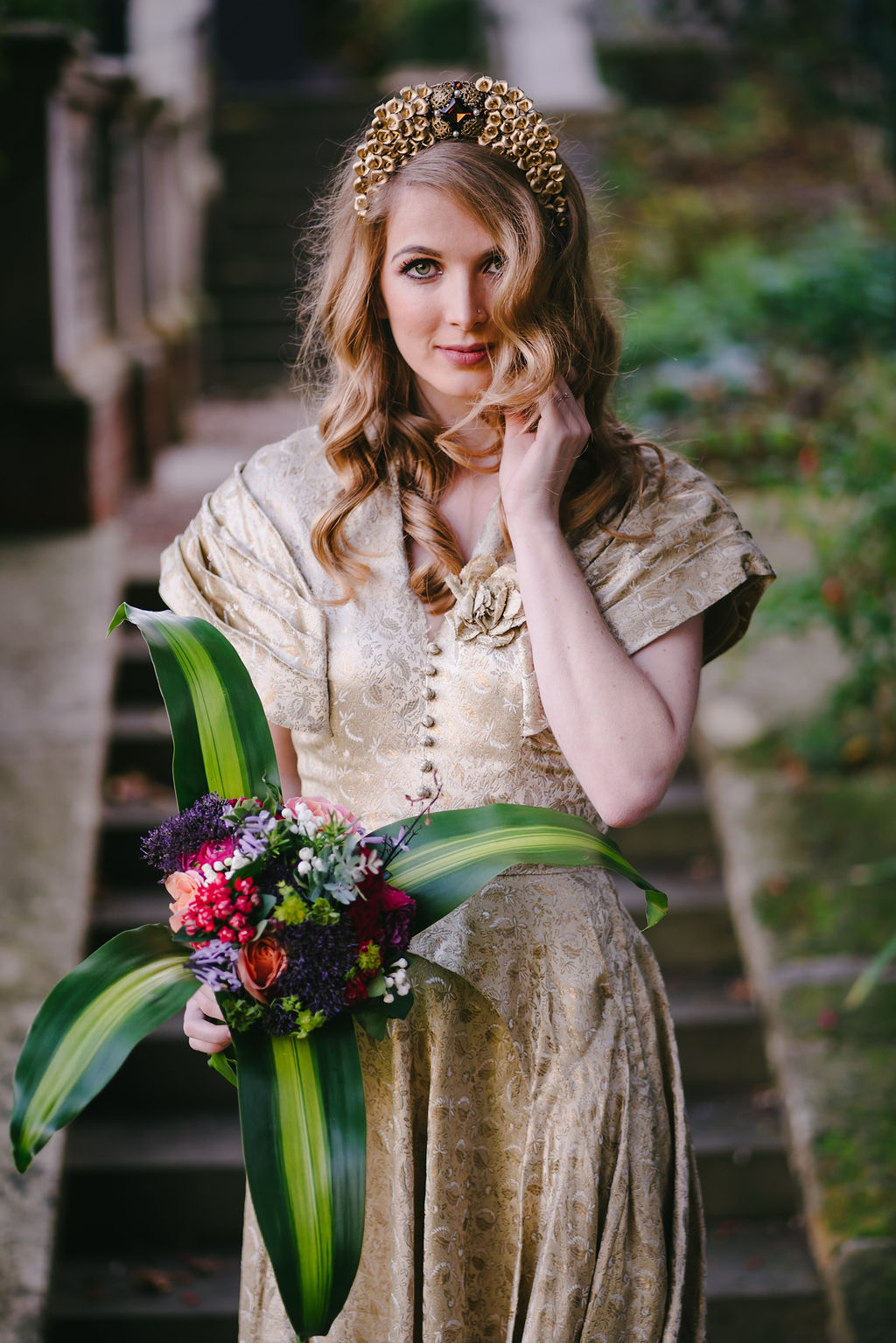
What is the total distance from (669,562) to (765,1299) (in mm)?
2337

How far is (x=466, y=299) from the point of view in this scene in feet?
5.45

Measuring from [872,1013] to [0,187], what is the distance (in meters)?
4.03

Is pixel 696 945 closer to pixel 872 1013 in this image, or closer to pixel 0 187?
pixel 872 1013

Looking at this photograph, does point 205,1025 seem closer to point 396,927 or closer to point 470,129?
point 396,927

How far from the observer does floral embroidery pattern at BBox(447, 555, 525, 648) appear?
1.70 m

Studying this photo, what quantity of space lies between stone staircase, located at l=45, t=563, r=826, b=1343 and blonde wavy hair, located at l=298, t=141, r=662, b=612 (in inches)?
85.2

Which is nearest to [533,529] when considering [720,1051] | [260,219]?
[720,1051]

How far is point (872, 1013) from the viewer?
3572mm

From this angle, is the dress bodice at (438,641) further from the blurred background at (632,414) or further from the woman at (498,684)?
the blurred background at (632,414)

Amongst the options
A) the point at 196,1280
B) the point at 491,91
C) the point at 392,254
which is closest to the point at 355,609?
the point at 392,254

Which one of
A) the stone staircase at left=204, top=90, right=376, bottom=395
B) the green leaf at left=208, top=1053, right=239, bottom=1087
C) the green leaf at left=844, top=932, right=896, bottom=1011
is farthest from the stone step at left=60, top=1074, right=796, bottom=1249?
the stone staircase at left=204, top=90, right=376, bottom=395

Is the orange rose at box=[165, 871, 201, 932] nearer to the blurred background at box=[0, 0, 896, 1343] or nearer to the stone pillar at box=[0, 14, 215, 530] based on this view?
the blurred background at box=[0, 0, 896, 1343]

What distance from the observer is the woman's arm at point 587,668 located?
1593mm

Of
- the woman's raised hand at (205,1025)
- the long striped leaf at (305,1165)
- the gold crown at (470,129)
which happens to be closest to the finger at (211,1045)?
the woman's raised hand at (205,1025)
